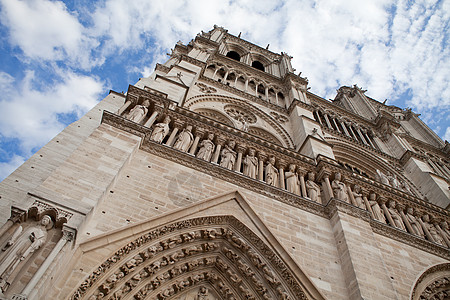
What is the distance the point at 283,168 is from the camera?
326 inches

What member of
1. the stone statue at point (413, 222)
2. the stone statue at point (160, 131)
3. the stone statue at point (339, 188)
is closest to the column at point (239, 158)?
the stone statue at point (160, 131)

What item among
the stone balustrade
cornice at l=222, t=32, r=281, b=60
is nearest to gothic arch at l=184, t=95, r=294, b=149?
the stone balustrade

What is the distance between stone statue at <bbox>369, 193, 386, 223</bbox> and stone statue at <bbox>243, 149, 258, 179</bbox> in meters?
3.01

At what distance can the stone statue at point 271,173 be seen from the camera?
24.5ft

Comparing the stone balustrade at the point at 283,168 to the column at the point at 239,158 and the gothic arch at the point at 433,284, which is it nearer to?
the column at the point at 239,158

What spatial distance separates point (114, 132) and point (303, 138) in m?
6.98

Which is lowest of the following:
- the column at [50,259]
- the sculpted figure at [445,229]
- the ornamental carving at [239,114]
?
the column at [50,259]

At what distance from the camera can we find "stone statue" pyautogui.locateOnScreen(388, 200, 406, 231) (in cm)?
787

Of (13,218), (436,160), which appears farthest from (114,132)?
(436,160)

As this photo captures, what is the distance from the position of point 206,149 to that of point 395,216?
16.1ft

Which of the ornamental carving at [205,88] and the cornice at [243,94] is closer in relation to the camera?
the ornamental carving at [205,88]

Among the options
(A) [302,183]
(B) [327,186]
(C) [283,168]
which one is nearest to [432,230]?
(B) [327,186]

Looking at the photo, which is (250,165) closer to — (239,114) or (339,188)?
(339,188)

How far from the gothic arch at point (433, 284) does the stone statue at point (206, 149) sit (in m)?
4.61
